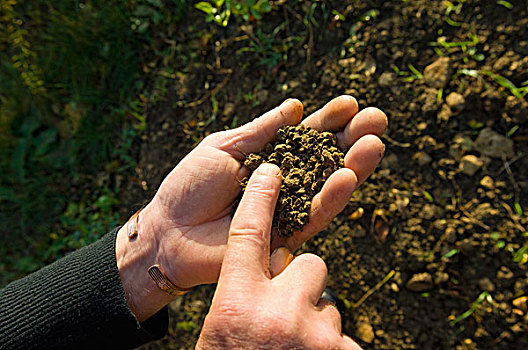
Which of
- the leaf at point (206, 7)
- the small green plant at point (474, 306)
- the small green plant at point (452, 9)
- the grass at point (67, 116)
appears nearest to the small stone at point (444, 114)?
the small green plant at point (452, 9)

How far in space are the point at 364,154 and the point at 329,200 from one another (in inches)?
11.0

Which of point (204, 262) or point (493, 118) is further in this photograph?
point (493, 118)

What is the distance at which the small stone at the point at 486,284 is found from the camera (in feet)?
7.16

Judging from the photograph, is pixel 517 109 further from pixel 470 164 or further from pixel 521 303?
pixel 521 303

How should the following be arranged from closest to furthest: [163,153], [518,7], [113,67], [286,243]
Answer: [286,243] → [518,7] → [163,153] → [113,67]

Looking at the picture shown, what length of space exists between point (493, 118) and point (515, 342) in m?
1.24

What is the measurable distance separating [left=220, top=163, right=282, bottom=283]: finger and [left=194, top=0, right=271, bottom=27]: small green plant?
5.01 ft

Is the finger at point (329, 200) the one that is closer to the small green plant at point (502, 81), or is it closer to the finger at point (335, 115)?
the finger at point (335, 115)

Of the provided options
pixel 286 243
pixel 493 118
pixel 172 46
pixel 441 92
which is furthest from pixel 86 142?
pixel 493 118

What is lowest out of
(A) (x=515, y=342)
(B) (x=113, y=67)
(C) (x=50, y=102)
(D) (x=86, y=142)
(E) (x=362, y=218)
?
(A) (x=515, y=342)

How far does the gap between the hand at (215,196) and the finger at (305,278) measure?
301 mm

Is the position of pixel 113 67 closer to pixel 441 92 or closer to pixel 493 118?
pixel 441 92

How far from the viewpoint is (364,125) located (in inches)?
77.2

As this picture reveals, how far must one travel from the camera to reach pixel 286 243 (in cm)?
193
